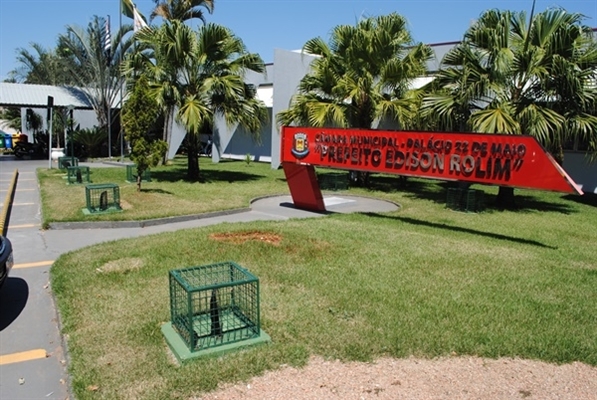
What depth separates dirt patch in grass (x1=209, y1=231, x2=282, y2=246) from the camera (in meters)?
8.16

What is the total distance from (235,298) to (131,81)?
13.3 meters

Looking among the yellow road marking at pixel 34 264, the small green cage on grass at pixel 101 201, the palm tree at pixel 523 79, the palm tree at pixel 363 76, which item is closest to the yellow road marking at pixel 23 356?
the yellow road marking at pixel 34 264

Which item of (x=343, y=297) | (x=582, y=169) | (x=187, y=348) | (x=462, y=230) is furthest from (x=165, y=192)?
(x=582, y=169)

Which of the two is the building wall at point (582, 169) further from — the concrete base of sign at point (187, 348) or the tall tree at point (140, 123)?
the concrete base of sign at point (187, 348)

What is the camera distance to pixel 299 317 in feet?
17.0

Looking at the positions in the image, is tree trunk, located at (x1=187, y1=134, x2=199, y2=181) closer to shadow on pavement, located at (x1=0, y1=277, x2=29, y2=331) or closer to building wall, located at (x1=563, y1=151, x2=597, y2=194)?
shadow on pavement, located at (x1=0, y1=277, x2=29, y2=331)

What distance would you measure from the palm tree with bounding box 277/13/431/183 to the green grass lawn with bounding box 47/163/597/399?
5.96 metres

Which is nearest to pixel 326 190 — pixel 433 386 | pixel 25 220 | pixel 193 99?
pixel 193 99

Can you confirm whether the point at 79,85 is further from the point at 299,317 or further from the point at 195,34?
the point at 299,317

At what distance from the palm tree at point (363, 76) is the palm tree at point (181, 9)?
9.92 meters

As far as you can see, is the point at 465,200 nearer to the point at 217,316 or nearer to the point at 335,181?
the point at 335,181

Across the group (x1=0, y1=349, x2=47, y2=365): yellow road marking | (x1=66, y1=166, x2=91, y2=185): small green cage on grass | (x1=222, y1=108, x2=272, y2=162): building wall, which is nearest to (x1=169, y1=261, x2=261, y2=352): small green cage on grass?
(x1=0, y1=349, x2=47, y2=365): yellow road marking

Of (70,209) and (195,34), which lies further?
(195,34)

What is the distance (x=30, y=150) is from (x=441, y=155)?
25.3 meters
